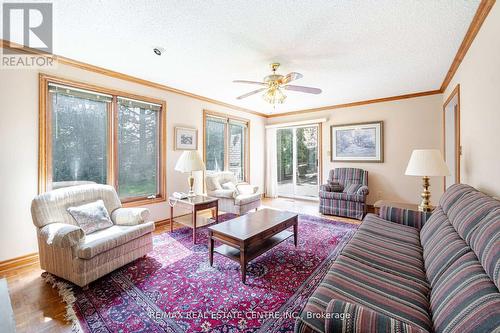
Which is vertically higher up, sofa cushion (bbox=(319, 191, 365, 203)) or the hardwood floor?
sofa cushion (bbox=(319, 191, 365, 203))

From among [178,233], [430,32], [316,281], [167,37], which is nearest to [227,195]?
[178,233]

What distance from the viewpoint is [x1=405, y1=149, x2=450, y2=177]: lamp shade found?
2398 millimetres

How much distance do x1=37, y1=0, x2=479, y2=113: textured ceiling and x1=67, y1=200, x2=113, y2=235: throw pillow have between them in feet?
5.85

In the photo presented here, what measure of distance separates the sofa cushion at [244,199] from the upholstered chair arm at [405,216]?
2.13 metres

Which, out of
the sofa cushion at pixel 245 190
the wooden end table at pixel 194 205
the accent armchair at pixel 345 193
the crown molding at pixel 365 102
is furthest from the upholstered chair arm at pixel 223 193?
the crown molding at pixel 365 102

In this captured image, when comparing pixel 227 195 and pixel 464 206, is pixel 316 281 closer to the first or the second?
pixel 464 206

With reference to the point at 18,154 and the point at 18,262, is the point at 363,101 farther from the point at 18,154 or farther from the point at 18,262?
the point at 18,262

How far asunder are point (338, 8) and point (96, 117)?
10.8 ft

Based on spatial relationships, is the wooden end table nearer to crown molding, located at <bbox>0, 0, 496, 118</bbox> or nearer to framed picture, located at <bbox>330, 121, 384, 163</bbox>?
crown molding, located at <bbox>0, 0, 496, 118</bbox>

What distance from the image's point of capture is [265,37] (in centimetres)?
228

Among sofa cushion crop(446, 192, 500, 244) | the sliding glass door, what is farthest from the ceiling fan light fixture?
the sliding glass door

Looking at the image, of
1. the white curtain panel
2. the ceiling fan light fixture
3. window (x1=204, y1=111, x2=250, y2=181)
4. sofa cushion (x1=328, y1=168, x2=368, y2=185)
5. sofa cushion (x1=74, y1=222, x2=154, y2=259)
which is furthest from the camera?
the white curtain panel

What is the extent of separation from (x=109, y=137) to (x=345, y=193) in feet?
13.7

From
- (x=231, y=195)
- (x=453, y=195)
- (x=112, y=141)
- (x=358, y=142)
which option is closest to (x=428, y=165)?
(x=453, y=195)
